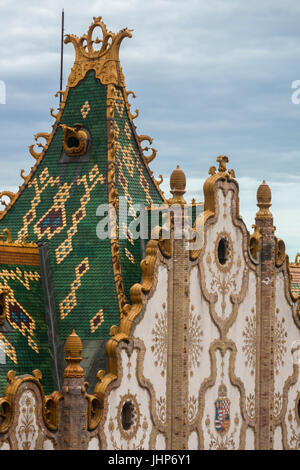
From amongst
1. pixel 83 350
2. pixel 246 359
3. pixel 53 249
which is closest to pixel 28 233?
pixel 53 249

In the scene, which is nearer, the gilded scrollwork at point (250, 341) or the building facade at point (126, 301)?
the building facade at point (126, 301)

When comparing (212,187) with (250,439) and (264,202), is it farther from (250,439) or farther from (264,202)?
(250,439)

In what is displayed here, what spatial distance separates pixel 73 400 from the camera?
44969 mm

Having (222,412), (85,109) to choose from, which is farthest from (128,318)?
(85,109)

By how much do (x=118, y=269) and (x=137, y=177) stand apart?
403 centimetres

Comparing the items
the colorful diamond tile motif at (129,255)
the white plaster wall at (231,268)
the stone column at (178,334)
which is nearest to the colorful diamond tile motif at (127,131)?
the white plaster wall at (231,268)

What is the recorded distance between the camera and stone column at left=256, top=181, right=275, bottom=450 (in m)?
53.5

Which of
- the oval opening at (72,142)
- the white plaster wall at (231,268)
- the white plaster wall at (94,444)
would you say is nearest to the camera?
the white plaster wall at (94,444)

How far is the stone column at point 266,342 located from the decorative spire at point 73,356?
9.91 meters

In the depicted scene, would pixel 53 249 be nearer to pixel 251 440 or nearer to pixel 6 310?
pixel 6 310

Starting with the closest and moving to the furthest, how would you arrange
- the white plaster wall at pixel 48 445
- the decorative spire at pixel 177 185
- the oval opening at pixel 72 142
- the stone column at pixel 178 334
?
the white plaster wall at pixel 48 445 < the stone column at pixel 178 334 < the decorative spire at pixel 177 185 < the oval opening at pixel 72 142

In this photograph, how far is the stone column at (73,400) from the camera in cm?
4497

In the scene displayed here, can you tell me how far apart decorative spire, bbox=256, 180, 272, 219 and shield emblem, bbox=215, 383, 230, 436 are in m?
6.13

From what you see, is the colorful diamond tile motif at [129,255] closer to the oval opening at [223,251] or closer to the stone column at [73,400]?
the oval opening at [223,251]
